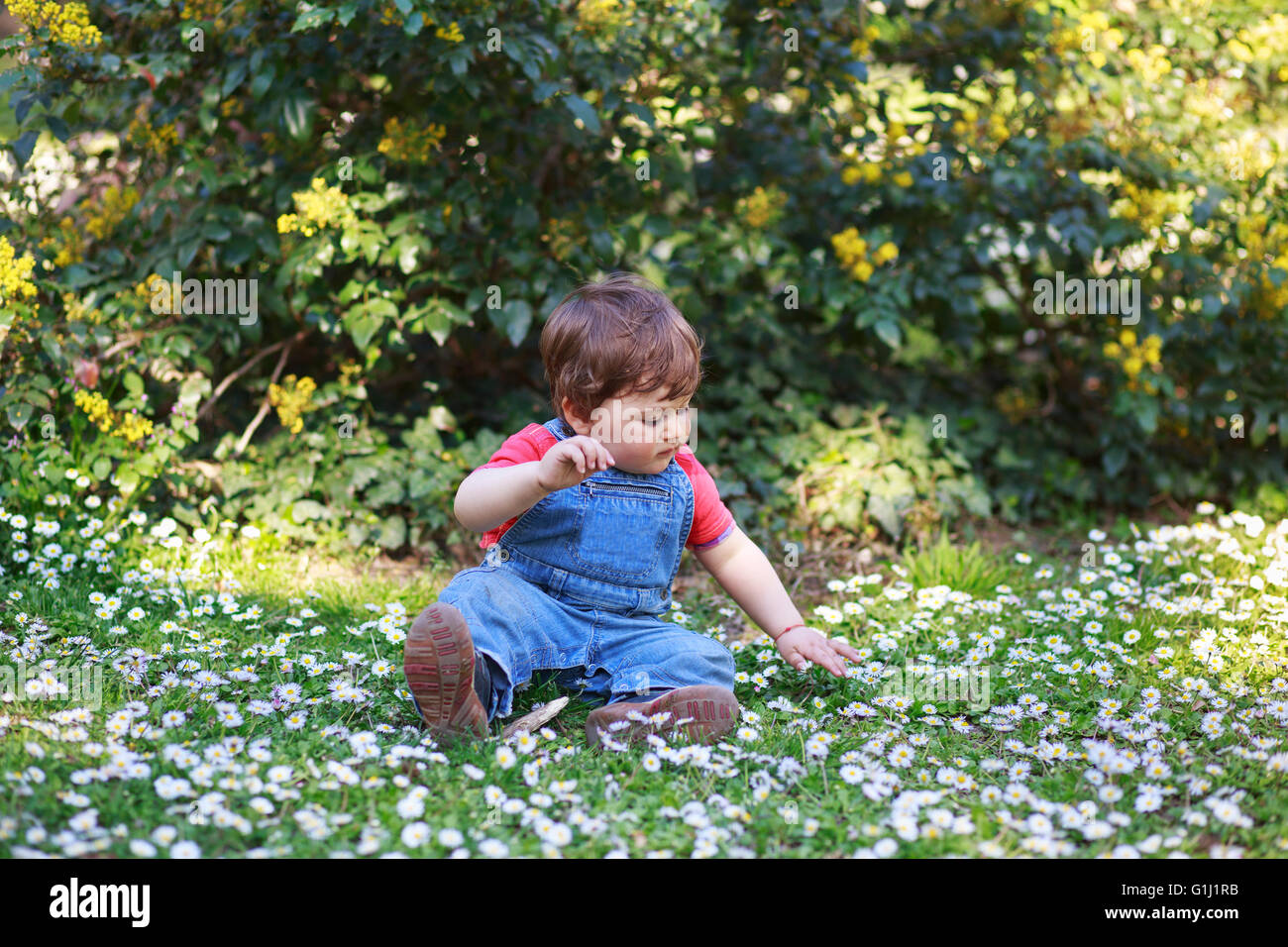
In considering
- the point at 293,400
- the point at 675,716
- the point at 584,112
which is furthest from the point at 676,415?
the point at 293,400

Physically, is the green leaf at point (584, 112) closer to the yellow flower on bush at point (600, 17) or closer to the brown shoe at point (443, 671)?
the yellow flower on bush at point (600, 17)

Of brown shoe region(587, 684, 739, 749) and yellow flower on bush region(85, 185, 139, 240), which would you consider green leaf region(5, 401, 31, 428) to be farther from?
brown shoe region(587, 684, 739, 749)

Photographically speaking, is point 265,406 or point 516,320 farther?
point 265,406

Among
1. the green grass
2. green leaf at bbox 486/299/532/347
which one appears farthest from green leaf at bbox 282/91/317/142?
the green grass

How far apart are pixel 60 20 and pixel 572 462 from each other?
6.19 ft

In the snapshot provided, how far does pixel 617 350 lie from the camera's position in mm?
2037

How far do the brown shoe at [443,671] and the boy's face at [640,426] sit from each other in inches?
17.1

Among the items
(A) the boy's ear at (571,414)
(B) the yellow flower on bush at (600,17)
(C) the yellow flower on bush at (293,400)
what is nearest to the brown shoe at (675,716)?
(A) the boy's ear at (571,414)

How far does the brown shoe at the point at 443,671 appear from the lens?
1.82 m

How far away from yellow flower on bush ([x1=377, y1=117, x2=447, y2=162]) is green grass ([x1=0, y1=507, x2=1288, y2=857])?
114 centimetres

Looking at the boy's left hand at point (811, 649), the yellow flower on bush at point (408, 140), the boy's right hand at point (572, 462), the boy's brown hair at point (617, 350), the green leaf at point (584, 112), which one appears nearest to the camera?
the boy's right hand at point (572, 462)

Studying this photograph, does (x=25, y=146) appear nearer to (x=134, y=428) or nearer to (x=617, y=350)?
(x=134, y=428)

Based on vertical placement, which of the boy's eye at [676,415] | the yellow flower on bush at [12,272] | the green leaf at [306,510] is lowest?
the green leaf at [306,510]
